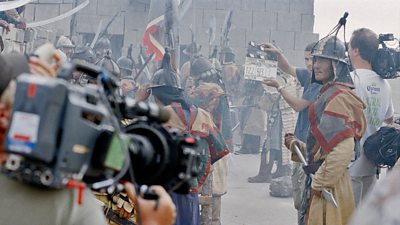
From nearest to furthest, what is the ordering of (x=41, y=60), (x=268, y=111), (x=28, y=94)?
(x=28, y=94) < (x=41, y=60) < (x=268, y=111)

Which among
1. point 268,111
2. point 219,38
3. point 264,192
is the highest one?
point 219,38

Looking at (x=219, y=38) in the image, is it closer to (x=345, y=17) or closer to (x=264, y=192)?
(x=264, y=192)

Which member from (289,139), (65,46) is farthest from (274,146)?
(289,139)

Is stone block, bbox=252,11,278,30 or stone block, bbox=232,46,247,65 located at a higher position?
stone block, bbox=252,11,278,30

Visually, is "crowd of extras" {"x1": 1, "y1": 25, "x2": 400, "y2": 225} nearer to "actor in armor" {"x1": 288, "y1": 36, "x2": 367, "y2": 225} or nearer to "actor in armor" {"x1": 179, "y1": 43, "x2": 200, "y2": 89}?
"actor in armor" {"x1": 288, "y1": 36, "x2": 367, "y2": 225}

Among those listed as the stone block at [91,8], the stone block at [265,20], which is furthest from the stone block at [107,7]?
the stone block at [265,20]

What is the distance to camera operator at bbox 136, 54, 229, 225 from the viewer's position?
5578 mm

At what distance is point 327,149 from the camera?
5.31 meters

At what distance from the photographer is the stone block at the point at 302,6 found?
566 inches

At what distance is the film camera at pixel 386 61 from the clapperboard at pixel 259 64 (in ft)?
5.76

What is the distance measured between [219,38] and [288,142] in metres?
10.7

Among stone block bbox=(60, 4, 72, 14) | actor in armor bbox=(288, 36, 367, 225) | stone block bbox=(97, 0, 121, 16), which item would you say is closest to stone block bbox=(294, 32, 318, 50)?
stone block bbox=(97, 0, 121, 16)

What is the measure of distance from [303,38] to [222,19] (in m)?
2.10

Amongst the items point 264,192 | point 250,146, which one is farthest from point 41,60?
point 250,146
